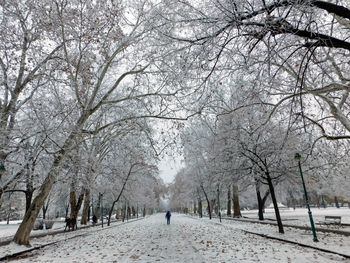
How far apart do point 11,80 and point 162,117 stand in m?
8.27

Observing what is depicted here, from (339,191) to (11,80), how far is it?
185ft

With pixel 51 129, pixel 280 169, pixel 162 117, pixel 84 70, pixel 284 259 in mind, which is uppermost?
pixel 84 70

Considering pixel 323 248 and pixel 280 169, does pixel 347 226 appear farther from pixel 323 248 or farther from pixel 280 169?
pixel 323 248

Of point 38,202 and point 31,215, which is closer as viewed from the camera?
point 31,215

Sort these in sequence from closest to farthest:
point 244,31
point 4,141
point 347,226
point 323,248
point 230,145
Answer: point 244,31 < point 323,248 < point 4,141 < point 347,226 < point 230,145

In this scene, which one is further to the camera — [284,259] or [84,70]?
[84,70]

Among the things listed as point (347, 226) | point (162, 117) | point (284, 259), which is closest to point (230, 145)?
point (162, 117)

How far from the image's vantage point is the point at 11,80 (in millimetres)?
15883

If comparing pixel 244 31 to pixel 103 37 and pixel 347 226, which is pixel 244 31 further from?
pixel 347 226

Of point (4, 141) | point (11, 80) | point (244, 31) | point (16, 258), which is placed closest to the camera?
point (244, 31)

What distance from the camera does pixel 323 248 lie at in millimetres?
9953

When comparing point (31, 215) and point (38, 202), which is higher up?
point (38, 202)

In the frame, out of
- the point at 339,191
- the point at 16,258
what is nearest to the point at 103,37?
the point at 16,258

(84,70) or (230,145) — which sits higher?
(84,70)
